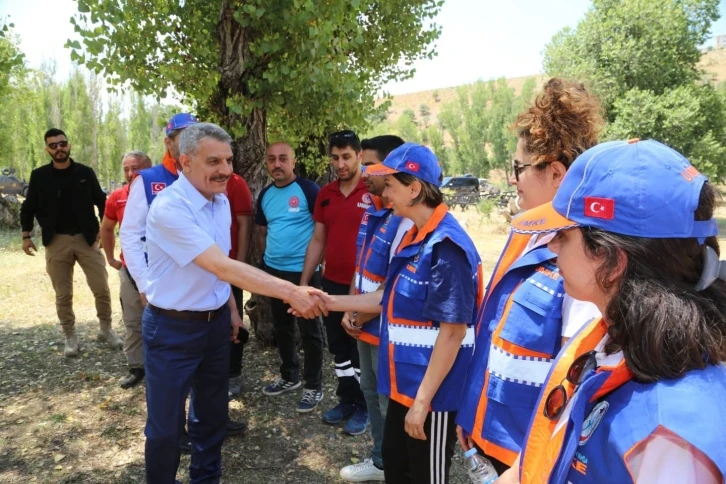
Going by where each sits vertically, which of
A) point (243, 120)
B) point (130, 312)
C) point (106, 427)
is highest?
point (243, 120)

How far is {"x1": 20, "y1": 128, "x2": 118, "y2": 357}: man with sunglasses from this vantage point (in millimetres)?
5398

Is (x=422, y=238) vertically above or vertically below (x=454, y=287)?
above

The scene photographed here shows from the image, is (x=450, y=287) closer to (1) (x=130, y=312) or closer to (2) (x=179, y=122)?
(2) (x=179, y=122)

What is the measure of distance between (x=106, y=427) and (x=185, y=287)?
6.92 feet

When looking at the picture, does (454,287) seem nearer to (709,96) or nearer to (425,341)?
(425,341)

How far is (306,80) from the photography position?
4652 mm

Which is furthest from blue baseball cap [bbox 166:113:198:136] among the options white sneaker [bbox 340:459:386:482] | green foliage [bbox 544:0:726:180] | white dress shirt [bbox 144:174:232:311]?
green foliage [bbox 544:0:726:180]

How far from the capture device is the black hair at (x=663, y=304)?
866mm

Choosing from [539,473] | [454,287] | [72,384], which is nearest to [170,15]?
[72,384]

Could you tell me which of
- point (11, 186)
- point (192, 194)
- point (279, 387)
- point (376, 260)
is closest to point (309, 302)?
point (376, 260)

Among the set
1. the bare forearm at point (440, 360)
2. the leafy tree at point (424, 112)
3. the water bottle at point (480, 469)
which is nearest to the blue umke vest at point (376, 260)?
the bare forearm at point (440, 360)

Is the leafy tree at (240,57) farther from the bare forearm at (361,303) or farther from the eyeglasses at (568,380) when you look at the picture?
the eyeglasses at (568,380)

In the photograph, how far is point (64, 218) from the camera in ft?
18.0

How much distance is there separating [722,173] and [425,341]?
26715mm
